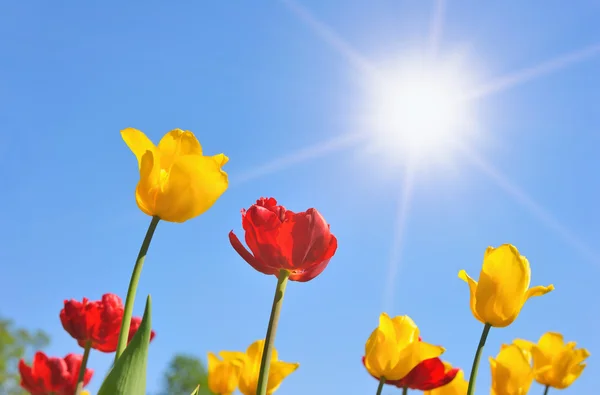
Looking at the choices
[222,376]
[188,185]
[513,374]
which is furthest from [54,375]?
[513,374]

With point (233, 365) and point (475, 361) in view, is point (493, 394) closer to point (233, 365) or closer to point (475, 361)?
point (475, 361)

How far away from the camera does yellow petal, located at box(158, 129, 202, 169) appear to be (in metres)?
2.11

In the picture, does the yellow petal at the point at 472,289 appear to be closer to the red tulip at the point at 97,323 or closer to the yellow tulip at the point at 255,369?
the yellow tulip at the point at 255,369

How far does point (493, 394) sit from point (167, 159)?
2.18 meters

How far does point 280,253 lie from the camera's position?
2.03 m

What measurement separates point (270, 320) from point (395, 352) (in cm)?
120

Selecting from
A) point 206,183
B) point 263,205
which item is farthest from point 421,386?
point 206,183

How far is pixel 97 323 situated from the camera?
304 cm

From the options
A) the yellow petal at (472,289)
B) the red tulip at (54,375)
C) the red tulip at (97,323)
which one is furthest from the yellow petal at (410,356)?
the red tulip at (54,375)

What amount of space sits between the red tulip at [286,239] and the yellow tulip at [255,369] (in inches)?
40.6

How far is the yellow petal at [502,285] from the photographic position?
2621 millimetres

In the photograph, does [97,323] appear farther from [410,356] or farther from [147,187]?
[410,356]

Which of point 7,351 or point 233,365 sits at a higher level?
point 7,351

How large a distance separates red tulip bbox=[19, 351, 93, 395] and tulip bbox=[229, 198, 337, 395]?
2.05 m
